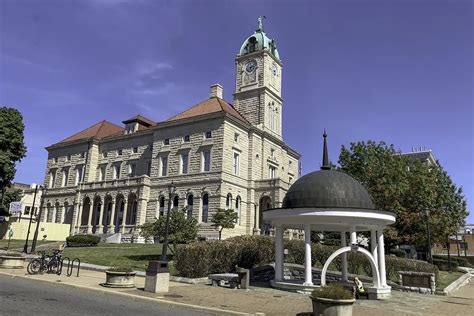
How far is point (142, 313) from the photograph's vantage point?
11.0 meters

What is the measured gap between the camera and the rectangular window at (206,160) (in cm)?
4922

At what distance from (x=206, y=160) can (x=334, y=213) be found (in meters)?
33.6

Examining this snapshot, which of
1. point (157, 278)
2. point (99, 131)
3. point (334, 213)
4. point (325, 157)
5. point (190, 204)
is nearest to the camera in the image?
point (157, 278)

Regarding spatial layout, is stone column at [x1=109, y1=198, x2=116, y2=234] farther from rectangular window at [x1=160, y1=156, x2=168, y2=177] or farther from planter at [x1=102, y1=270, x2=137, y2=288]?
planter at [x1=102, y1=270, x2=137, y2=288]

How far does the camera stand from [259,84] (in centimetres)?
5734

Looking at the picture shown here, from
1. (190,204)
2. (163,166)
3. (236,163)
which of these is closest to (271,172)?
(236,163)

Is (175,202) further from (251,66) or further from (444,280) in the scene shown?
(444,280)

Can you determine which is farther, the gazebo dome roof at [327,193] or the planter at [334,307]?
the gazebo dome roof at [327,193]

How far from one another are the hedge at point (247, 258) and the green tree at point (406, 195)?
28.0ft

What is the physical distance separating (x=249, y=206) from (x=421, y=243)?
2084 cm

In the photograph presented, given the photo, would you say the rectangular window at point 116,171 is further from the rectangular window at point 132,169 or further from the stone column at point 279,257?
the stone column at point 279,257

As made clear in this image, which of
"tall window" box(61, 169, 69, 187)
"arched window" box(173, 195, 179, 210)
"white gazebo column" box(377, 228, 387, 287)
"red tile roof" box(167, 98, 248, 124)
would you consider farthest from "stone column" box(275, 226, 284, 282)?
"tall window" box(61, 169, 69, 187)

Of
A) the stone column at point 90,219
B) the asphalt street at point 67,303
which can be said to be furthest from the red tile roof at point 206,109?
the asphalt street at point 67,303

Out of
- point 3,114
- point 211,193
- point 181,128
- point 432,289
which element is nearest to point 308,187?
point 432,289
